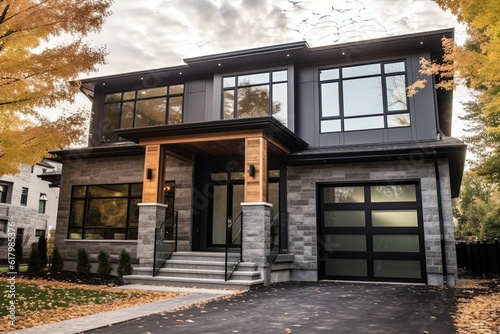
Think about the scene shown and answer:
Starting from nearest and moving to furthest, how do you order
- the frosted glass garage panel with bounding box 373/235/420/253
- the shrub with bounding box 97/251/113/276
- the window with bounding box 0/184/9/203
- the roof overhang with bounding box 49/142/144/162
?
the frosted glass garage panel with bounding box 373/235/420/253, the shrub with bounding box 97/251/113/276, the roof overhang with bounding box 49/142/144/162, the window with bounding box 0/184/9/203

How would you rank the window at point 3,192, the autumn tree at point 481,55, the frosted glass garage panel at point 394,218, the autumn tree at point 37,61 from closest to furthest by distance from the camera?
the autumn tree at point 481,55 < the autumn tree at point 37,61 < the frosted glass garage panel at point 394,218 < the window at point 3,192

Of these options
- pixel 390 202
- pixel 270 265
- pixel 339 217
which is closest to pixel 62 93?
pixel 270 265

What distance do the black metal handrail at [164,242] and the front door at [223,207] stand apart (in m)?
1.29

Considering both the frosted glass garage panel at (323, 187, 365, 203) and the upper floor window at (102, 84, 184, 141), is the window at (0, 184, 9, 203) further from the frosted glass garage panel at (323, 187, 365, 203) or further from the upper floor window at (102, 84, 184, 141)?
the frosted glass garage panel at (323, 187, 365, 203)

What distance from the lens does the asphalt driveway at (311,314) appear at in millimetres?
5117

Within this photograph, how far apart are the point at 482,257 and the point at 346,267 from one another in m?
6.96

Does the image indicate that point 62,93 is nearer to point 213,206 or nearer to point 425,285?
point 213,206

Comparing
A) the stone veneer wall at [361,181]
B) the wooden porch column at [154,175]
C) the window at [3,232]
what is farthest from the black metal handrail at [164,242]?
the window at [3,232]

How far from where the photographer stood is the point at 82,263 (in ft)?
41.6

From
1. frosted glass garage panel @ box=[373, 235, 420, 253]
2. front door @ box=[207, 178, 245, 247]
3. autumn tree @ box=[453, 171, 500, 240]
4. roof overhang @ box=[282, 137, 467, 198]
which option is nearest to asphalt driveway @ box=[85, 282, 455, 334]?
frosted glass garage panel @ box=[373, 235, 420, 253]

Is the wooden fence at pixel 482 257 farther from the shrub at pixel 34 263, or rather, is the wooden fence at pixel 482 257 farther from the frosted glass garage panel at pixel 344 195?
the shrub at pixel 34 263

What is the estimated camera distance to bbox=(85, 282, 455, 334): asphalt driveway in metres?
5.12

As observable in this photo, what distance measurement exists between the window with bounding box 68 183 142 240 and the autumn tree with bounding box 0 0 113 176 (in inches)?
149

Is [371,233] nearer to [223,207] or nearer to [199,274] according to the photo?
[223,207]
